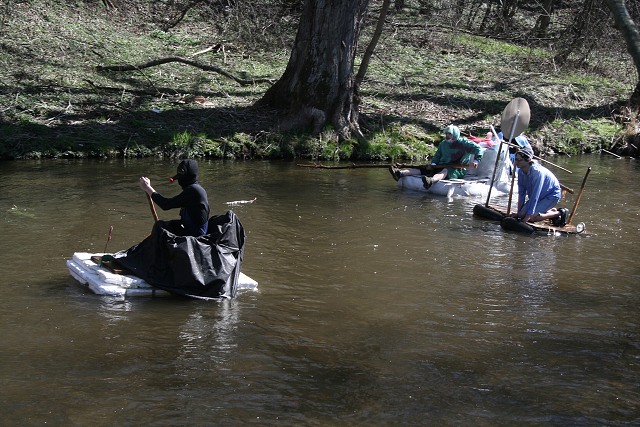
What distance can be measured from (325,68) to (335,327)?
11.7 m

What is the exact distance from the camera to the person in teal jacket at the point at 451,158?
15977mm

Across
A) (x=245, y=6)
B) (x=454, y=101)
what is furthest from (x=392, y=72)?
(x=245, y=6)

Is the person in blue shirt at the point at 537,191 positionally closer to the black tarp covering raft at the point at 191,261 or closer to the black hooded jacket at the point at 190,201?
the black tarp covering raft at the point at 191,261

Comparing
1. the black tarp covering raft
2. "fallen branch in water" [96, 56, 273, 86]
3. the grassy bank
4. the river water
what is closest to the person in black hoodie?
the black tarp covering raft

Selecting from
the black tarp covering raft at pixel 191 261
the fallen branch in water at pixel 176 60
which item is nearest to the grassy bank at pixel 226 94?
the fallen branch in water at pixel 176 60

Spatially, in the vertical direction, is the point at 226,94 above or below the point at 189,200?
above

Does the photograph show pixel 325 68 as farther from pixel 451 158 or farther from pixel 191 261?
pixel 191 261

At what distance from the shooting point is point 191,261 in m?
8.66

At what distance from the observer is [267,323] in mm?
8383

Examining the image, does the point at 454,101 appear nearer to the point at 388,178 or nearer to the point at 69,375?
the point at 388,178

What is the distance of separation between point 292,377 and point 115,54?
16.8 metres

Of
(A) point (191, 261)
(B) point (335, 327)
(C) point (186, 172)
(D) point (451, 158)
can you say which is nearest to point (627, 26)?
(B) point (335, 327)

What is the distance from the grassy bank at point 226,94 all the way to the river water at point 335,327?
452cm

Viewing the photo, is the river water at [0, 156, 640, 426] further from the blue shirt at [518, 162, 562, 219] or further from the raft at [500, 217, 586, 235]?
the blue shirt at [518, 162, 562, 219]
